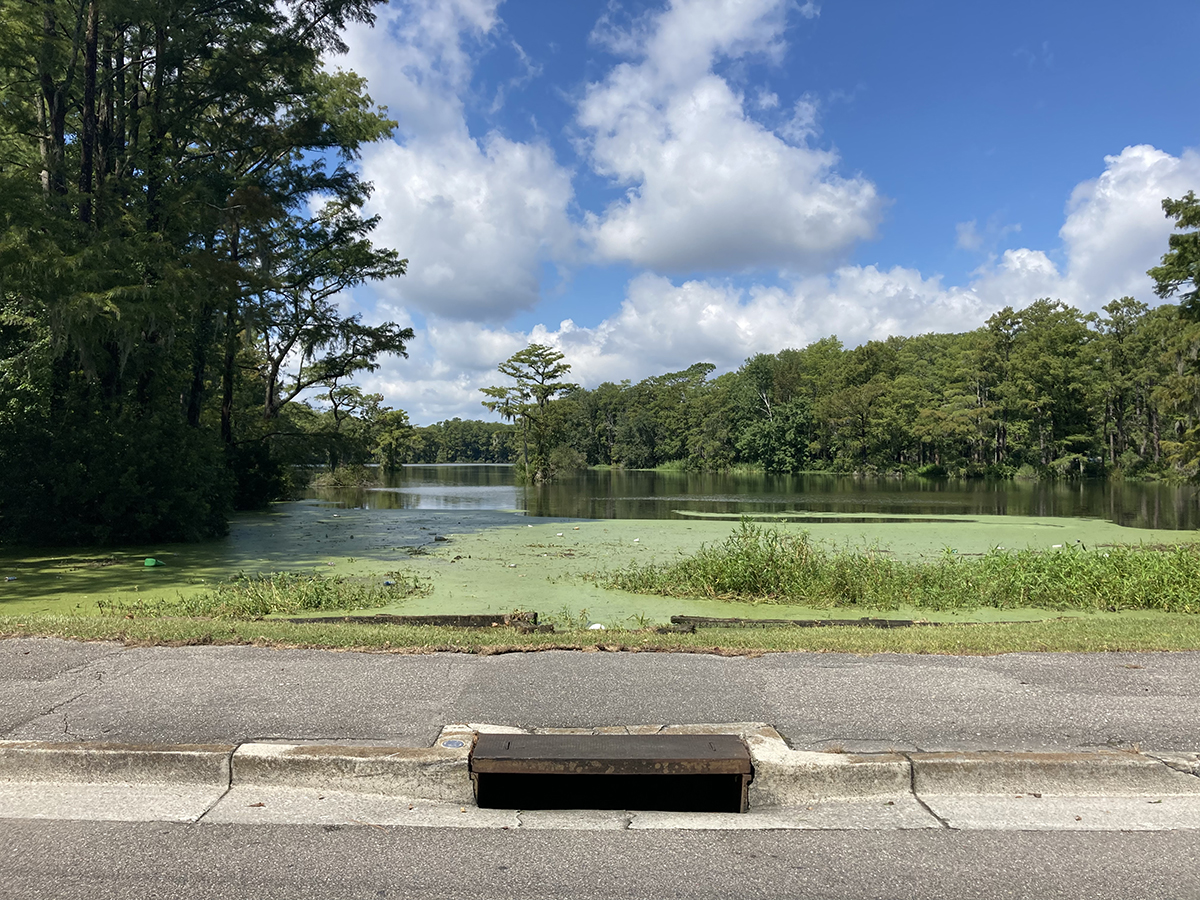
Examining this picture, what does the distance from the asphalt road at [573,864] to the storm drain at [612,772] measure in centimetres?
33

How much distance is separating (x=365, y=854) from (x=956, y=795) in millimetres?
2740

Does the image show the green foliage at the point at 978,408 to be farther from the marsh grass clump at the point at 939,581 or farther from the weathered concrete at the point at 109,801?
the weathered concrete at the point at 109,801

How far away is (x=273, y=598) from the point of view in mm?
8578

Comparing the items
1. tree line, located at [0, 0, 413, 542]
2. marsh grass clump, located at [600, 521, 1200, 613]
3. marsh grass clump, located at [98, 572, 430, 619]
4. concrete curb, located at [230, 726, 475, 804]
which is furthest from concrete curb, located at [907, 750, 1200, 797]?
tree line, located at [0, 0, 413, 542]

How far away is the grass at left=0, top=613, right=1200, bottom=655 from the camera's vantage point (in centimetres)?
552

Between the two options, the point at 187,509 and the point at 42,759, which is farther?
the point at 187,509

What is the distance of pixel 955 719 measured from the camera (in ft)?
13.3

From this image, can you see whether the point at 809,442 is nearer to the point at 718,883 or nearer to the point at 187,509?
the point at 187,509

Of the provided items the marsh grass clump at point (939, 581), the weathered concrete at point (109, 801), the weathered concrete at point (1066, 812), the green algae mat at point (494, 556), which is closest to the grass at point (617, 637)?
the green algae mat at point (494, 556)

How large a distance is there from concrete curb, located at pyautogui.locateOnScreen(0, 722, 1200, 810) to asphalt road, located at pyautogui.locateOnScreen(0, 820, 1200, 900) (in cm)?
34

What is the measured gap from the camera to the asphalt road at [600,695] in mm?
3943

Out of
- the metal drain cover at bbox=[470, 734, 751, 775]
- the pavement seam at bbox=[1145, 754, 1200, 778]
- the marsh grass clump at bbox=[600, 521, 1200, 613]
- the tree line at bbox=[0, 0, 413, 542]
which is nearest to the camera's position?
the metal drain cover at bbox=[470, 734, 751, 775]

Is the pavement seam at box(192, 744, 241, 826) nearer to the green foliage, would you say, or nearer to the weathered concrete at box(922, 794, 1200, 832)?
the weathered concrete at box(922, 794, 1200, 832)

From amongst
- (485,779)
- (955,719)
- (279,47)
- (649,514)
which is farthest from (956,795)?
(649,514)
